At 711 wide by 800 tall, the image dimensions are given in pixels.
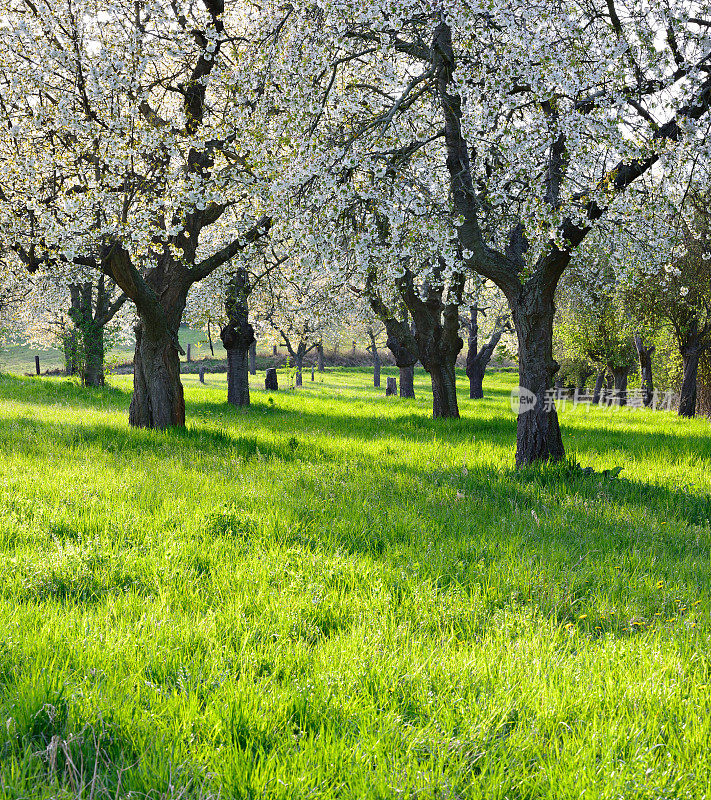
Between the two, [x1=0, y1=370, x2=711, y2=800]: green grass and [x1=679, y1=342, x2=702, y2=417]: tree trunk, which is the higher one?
[x1=679, y1=342, x2=702, y2=417]: tree trunk

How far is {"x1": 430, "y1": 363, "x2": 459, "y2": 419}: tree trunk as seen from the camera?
51.7 feet

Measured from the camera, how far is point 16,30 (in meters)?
9.50

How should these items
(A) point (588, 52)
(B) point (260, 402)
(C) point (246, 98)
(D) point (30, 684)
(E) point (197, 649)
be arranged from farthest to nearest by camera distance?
(B) point (260, 402) < (C) point (246, 98) < (A) point (588, 52) < (E) point (197, 649) < (D) point (30, 684)

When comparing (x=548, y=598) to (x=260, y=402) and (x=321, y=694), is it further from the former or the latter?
(x=260, y=402)

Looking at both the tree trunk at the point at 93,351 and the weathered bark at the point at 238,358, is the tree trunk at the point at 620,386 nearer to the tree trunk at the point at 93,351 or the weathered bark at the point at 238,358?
the weathered bark at the point at 238,358

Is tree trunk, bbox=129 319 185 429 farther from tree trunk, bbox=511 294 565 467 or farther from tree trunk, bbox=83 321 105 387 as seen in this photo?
tree trunk, bbox=83 321 105 387

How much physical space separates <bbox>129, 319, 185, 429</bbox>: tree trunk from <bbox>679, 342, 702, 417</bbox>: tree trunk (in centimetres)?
1844

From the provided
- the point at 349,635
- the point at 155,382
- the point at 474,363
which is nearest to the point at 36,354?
the point at 474,363

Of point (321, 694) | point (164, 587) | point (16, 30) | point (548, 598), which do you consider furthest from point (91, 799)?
point (16, 30)

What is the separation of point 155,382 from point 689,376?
63.2ft

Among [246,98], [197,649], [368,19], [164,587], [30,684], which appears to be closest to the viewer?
[30,684]

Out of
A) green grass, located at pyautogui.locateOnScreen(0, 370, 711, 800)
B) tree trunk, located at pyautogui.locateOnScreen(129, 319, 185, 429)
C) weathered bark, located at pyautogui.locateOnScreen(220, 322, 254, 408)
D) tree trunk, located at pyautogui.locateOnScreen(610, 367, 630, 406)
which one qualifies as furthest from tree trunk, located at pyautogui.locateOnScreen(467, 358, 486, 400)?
green grass, located at pyautogui.locateOnScreen(0, 370, 711, 800)

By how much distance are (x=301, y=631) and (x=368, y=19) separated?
7.16 m

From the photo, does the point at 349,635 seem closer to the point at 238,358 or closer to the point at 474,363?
the point at 238,358
